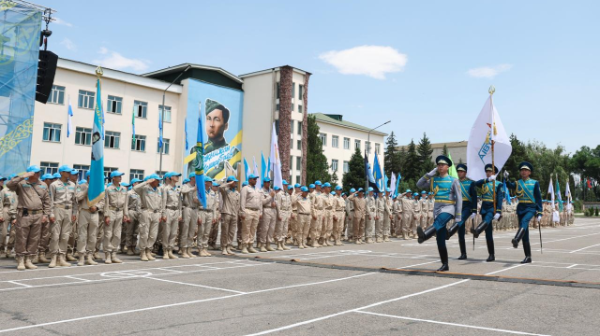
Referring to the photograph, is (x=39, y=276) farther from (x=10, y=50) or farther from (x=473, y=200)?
(x=10, y=50)

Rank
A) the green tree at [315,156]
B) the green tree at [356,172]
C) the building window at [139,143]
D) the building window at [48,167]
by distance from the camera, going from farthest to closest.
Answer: the green tree at [356,172]
the green tree at [315,156]
the building window at [139,143]
the building window at [48,167]

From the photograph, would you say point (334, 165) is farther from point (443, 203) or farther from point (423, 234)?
point (423, 234)

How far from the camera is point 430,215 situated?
23984 millimetres

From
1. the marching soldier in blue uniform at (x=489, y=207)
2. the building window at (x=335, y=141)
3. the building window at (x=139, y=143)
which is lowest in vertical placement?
the marching soldier in blue uniform at (x=489, y=207)

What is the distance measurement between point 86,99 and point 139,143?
5771 millimetres

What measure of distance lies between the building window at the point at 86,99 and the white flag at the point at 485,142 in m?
34.2

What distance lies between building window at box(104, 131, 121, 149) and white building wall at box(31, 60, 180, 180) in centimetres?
29

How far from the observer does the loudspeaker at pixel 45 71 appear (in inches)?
752

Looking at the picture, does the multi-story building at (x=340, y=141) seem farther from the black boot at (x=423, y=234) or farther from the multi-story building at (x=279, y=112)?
the black boot at (x=423, y=234)

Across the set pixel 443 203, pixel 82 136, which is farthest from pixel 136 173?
pixel 443 203

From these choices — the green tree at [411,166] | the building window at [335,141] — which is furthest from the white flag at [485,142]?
the green tree at [411,166]

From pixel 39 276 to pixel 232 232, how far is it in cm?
581

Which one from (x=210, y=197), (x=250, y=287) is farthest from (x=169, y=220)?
(x=250, y=287)

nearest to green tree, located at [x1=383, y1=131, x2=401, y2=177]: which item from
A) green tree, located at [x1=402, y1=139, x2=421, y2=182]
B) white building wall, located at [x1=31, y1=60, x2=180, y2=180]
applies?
green tree, located at [x1=402, y1=139, x2=421, y2=182]
